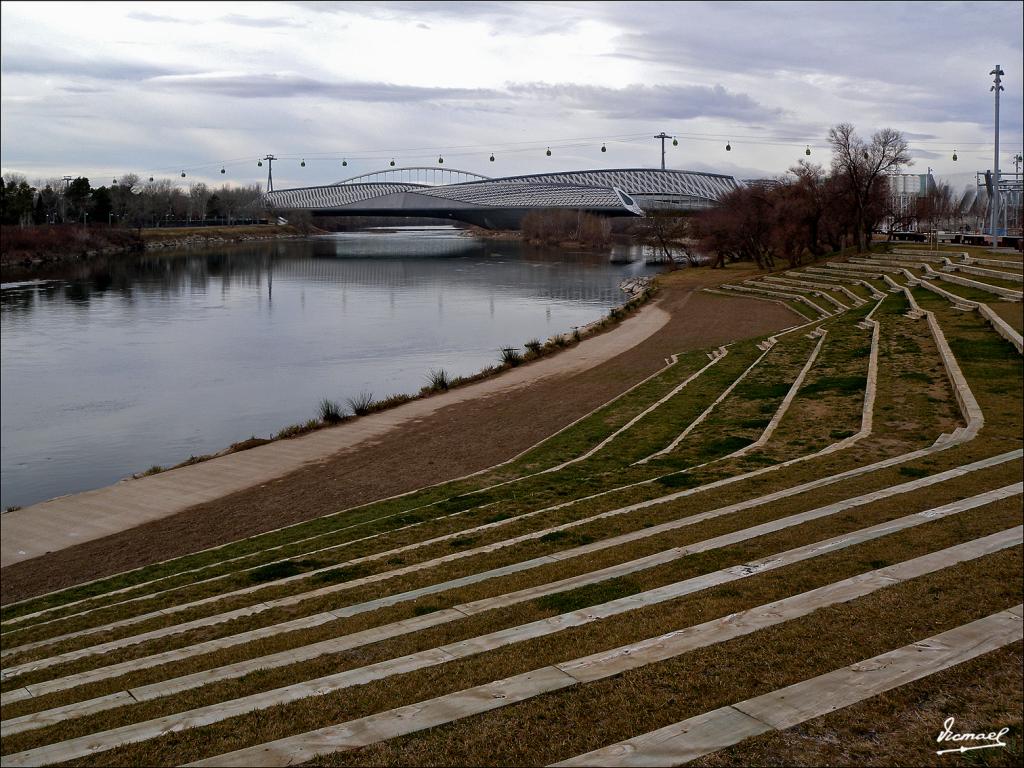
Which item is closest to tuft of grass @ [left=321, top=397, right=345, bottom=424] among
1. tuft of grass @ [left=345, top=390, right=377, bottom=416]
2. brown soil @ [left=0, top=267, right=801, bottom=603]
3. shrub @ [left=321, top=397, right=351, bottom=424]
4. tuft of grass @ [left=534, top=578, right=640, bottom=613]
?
shrub @ [left=321, top=397, right=351, bottom=424]

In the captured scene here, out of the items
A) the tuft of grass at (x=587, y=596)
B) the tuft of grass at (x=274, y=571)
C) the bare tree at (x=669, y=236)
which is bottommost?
the tuft of grass at (x=274, y=571)

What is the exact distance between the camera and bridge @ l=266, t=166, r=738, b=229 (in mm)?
136625

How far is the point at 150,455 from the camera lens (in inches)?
770

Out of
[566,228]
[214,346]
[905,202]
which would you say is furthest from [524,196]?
[214,346]

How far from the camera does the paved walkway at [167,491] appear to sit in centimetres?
1420

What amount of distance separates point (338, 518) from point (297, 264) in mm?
73447

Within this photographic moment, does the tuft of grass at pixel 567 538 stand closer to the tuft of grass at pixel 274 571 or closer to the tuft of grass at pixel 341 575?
the tuft of grass at pixel 341 575

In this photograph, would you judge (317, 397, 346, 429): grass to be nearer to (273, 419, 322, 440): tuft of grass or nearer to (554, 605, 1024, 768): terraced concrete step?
(273, 419, 322, 440): tuft of grass

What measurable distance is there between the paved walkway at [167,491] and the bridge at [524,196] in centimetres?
11351

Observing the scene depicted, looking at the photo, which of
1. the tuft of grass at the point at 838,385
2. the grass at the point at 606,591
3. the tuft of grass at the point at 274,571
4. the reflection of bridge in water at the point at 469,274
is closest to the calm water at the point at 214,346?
the reflection of bridge in water at the point at 469,274

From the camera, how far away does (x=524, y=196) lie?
145125 millimetres

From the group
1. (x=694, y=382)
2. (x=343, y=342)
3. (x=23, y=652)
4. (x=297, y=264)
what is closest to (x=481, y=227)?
(x=297, y=264)

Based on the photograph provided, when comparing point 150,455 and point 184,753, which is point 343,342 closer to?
point 150,455

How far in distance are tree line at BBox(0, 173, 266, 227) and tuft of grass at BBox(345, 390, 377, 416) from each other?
259 ft
